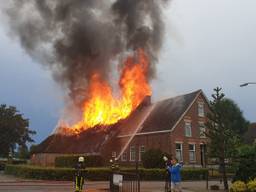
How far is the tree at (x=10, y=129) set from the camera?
67.2 metres

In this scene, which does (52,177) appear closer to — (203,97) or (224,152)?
(224,152)

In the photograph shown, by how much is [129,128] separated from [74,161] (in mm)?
14113

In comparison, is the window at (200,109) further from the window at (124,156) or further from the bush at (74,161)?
the bush at (74,161)

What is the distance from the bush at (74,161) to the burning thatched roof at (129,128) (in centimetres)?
562

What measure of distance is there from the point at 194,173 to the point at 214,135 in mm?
13874

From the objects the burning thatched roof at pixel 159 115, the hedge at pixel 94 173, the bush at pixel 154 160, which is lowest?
the hedge at pixel 94 173

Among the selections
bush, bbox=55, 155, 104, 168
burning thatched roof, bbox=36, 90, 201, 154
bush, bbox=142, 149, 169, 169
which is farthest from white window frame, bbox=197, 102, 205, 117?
bush, bbox=55, 155, 104, 168

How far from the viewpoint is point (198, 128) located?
4981cm

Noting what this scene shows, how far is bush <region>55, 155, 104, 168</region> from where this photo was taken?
134ft

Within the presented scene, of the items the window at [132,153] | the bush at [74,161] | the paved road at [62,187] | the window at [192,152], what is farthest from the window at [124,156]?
the paved road at [62,187]

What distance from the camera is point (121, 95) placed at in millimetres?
55094

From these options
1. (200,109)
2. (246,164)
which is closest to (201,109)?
(200,109)

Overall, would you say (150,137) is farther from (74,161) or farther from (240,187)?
(240,187)

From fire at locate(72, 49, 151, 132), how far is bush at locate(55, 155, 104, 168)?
9.44 metres
